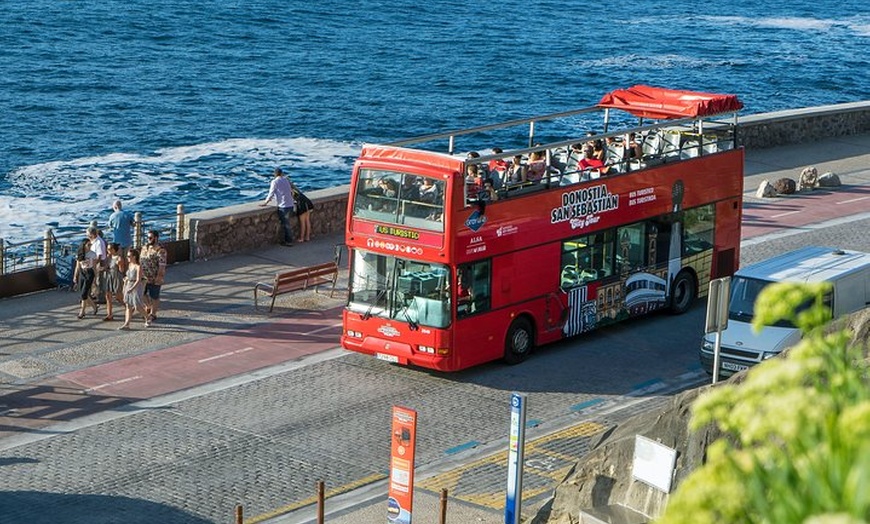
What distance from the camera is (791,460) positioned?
5.27 metres

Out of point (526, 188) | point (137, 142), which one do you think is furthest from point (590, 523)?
point (137, 142)

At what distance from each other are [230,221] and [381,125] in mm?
37141

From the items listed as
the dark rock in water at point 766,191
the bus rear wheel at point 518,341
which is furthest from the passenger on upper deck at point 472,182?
the dark rock in water at point 766,191

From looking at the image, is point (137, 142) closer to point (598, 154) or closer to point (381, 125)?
point (381, 125)

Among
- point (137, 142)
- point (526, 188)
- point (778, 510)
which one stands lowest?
point (137, 142)

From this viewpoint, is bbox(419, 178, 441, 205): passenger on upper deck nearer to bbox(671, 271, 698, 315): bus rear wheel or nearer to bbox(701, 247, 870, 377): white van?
bbox(701, 247, 870, 377): white van

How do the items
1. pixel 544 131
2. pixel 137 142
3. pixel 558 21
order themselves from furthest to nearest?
pixel 558 21, pixel 544 131, pixel 137 142

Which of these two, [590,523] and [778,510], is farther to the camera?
[590,523]

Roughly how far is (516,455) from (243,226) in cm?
1551

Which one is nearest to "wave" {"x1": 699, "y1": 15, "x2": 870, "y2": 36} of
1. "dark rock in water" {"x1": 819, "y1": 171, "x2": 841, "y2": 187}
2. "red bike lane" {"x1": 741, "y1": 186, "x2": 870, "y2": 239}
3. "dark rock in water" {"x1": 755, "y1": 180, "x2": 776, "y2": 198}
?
"dark rock in water" {"x1": 819, "y1": 171, "x2": 841, "y2": 187}

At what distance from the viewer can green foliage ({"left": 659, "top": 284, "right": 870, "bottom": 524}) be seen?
488cm

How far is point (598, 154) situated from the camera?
85.8 ft

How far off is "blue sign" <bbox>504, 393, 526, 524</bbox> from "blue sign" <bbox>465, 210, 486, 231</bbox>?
6782mm

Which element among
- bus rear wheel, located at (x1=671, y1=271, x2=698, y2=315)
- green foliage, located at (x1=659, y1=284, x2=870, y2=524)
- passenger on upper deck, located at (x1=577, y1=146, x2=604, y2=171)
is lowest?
bus rear wheel, located at (x1=671, y1=271, x2=698, y2=315)
